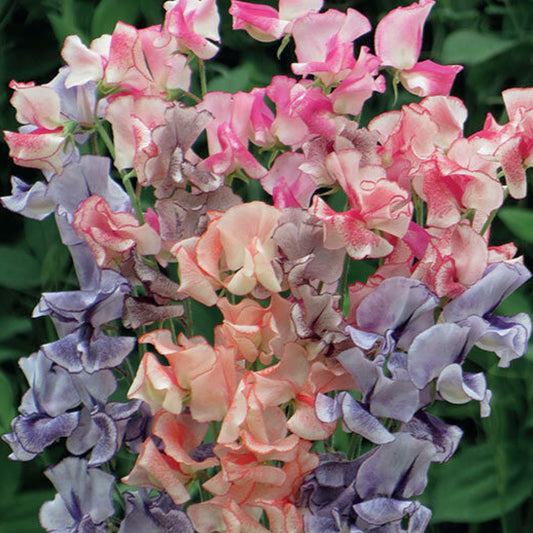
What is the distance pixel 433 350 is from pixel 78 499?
226 millimetres

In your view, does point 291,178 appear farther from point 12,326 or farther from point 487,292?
point 12,326

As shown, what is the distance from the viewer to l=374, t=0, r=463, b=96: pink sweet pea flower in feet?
1.81

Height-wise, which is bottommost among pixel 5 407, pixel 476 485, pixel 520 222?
pixel 476 485

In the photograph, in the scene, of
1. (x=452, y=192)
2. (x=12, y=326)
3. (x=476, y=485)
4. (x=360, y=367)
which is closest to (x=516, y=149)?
(x=452, y=192)

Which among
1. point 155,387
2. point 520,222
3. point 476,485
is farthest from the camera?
point 476,485

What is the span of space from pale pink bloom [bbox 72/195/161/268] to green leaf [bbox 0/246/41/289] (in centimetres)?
47

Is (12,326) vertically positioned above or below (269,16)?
below

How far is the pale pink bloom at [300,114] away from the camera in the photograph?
0.52 metres

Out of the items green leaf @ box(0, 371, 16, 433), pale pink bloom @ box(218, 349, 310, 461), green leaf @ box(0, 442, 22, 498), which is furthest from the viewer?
green leaf @ box(0, 442, 22, 498)

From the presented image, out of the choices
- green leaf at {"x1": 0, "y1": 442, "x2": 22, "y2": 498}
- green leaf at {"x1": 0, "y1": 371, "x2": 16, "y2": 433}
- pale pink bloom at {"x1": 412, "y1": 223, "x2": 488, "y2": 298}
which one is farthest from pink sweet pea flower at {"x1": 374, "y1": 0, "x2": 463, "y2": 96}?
green leaf at {"x1": 0, "y1": 442, "x2": 22, "y2": 498}

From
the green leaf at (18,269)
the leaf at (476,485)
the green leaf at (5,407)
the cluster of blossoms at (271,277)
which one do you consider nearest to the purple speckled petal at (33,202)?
the cluster of blossoms at (271,277)

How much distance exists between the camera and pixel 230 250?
0.51 m

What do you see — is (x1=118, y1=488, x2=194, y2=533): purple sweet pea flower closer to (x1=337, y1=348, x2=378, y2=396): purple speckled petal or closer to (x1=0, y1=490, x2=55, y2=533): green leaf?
(x1=337, y1=348, x2=378, y2=396): purple speckled petal

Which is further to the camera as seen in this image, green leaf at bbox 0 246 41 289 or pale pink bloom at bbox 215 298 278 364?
green leaf at bbox 0 246 41 289
